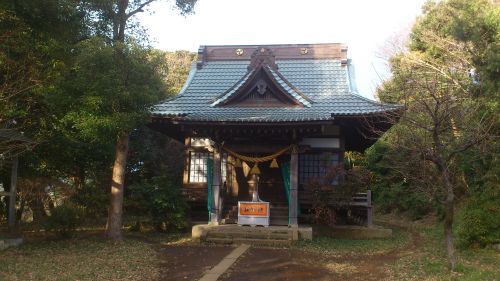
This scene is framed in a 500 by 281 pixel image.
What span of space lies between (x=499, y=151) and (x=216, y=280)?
29.5ft

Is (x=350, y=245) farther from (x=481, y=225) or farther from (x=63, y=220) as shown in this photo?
(x=63, y=220)

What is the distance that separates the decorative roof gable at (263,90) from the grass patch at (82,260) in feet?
19.8

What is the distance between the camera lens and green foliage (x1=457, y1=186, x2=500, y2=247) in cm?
1062

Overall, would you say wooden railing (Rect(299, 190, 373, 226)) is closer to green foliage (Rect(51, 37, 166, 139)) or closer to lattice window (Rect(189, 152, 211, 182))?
lattice window (Rect(189, 152, 211, 182))

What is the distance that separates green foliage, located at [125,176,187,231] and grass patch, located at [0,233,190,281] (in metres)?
1.91

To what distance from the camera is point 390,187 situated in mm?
26703

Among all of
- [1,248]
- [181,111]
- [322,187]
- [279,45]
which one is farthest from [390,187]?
[1,248]

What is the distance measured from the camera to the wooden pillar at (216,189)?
1455 centimetres

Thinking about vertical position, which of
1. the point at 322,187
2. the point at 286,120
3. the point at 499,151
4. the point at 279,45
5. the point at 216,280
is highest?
the point at 279,45

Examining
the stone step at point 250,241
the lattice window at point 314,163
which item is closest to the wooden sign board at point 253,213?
the stone step at point 250,241

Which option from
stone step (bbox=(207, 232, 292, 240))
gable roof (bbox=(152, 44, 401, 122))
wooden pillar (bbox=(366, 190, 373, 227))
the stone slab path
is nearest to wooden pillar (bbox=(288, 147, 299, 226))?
stone step (bbox=(207, 232, 292, 240))

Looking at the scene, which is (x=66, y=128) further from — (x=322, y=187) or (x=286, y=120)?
(x=322, y=187)

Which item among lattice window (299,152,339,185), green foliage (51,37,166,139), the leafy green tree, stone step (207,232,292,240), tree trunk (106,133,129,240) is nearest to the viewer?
the leafy green tree

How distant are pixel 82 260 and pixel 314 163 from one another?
29.7 ft
